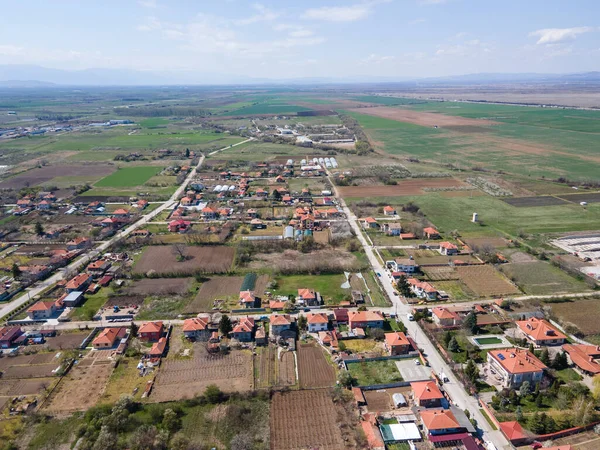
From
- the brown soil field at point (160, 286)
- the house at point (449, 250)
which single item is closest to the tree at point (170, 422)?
the brown soil field at point (160, 286)

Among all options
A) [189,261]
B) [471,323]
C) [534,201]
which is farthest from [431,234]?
[189,261]

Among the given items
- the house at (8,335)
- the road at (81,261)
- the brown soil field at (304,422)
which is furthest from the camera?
the road at (81,261)

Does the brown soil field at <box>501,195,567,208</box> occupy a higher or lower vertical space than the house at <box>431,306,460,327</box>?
higher

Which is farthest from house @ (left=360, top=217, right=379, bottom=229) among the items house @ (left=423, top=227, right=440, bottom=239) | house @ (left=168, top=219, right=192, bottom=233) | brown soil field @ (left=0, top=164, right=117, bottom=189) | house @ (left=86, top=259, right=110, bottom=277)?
brown soil field @ (left=0, top=164, right=117, bottom=189)

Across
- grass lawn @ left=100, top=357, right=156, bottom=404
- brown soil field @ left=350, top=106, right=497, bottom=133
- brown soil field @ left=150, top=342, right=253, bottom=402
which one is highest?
brown soil field @ left=350, top=106, right=497, bottom=133

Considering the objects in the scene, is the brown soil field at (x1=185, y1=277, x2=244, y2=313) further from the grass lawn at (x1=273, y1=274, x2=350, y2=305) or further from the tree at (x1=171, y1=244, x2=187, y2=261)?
the tree at (x1=171, y1=244, x2=187, y2=261)

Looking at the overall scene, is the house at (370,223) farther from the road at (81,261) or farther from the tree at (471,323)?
the road at (81,261)

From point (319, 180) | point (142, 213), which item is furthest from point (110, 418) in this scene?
point (319, 180)
